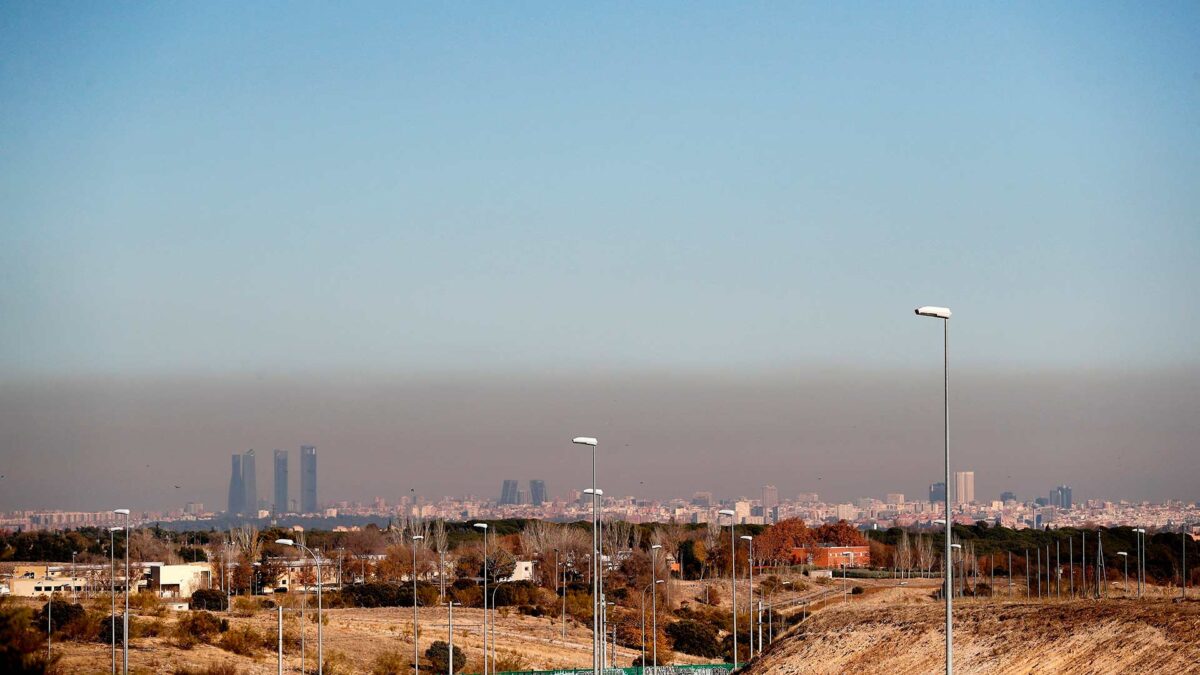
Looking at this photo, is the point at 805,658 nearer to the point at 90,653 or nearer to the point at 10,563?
the point at 90,653

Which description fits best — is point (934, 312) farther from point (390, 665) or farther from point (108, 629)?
point (108, 629)

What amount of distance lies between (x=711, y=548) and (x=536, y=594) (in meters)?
40.4

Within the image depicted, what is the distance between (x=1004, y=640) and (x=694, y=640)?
122ft

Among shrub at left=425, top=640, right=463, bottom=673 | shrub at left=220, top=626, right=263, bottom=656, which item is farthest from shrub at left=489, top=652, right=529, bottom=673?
shrub at left=220, top=626, right=263, bottom=656

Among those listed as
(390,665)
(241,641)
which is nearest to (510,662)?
(390,665)

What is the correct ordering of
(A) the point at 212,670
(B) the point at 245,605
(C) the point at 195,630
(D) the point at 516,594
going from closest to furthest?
1. (A) the point at 212,670
2. (C) the point at 195,630
3. (B) the point at 245,605
4. (D) the point at 516,594

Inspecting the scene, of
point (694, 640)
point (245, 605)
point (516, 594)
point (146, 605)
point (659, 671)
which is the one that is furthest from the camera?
point (516, 594)

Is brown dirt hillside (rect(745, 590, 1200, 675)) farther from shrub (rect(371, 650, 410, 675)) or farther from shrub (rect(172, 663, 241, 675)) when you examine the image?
shrub (rect(172, 663, 241, 675))

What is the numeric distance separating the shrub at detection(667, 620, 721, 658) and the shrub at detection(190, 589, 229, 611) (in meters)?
29.1

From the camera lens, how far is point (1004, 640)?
1880 inches

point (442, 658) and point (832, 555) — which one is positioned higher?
point (442, 658)

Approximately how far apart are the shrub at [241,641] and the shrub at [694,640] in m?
24.3

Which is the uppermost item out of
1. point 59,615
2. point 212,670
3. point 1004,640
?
point 1004,640

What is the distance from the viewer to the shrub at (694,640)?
8269cm
